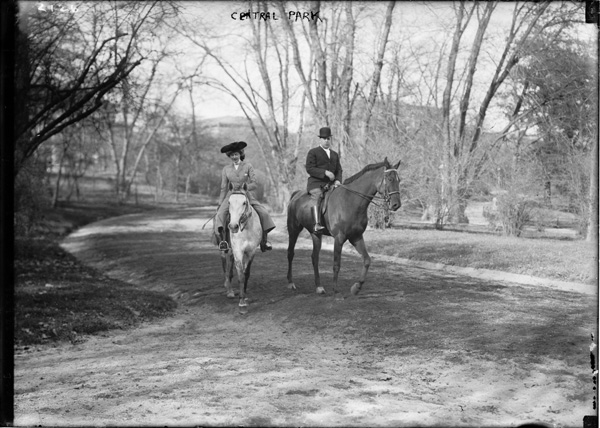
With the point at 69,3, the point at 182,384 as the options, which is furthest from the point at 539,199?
the point at 69,3

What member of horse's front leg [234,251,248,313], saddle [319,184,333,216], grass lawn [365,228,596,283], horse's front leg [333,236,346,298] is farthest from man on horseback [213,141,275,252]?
grass lawn [365,228,596,283]

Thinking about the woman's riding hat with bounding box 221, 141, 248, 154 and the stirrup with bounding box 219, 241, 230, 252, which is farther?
the stirrup with bounding box 219, 241, 230, 252

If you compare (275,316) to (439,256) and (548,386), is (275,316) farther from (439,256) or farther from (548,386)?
(548,386)

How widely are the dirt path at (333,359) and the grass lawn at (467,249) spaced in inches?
15.4

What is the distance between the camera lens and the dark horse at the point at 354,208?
7445mm

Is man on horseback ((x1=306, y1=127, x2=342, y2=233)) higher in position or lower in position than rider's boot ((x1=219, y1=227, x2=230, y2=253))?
higher

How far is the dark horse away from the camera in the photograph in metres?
7.45

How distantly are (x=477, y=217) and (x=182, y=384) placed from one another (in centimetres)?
848

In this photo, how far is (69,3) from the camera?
4.20 m

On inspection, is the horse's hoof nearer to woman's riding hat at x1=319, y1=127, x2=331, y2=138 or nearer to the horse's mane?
the horse's mane

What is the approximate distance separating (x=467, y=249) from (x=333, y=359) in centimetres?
406

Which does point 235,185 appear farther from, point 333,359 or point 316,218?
point 333,359

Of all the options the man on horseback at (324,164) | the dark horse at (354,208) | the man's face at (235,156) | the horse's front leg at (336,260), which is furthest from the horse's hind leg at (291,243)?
the man's face at (235,156)

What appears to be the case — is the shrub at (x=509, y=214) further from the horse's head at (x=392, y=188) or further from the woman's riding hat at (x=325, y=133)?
the woman's riding hat at (x=325, y=133)
